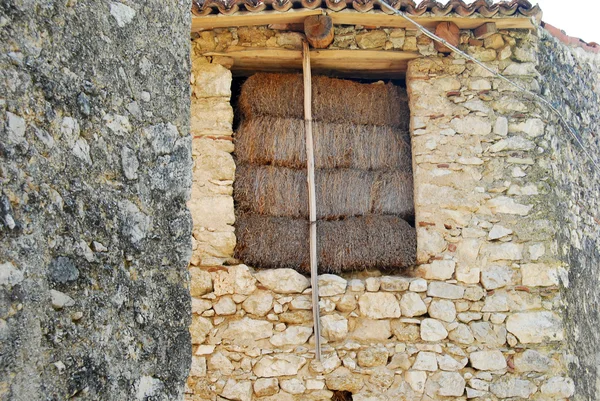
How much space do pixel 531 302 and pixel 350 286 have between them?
1.36 meters

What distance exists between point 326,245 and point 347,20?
175cm

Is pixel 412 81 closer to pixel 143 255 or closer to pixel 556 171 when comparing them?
pixel 556 171

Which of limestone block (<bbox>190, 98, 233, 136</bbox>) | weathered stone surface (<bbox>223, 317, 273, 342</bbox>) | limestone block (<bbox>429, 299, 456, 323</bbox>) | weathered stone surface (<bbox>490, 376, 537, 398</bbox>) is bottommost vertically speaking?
weathered stone surface (<bbox>490, 376, 537, 398</bbox>)

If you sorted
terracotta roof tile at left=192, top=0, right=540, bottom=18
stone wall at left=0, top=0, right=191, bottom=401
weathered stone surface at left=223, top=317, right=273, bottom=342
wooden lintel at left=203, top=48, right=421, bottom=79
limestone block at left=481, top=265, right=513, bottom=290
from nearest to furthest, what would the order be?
1. stone wall at left=0, top=0, right=191, bottom=401
2. terracotta roof tile at left=192, top=0, right=540, bottom=18
3. weathered stone surface at left=223, top=317, right=273, bottom=342
4. limestone block at left=481, top=265, right=513, bottom=290
5. wooden lintel at left=203, top=48, right=421, bottom=79

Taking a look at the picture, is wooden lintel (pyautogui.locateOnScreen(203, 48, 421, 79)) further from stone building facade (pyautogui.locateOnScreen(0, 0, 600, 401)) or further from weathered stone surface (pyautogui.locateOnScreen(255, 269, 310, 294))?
weathered stone surface (pyautogui.locateOnScreen(255, 269, 310, 294))

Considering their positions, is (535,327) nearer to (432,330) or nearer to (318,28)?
(432,330)

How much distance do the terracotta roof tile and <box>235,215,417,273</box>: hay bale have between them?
1582mm

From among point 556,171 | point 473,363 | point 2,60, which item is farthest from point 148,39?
point 556,171

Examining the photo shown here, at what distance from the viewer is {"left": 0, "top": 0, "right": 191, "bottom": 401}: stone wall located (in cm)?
175

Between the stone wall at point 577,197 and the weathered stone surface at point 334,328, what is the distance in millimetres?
1727

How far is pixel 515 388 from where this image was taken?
4848 millimetres

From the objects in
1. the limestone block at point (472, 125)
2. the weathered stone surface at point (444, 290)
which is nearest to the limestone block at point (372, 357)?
the weathered stone surface at point (444, 290)

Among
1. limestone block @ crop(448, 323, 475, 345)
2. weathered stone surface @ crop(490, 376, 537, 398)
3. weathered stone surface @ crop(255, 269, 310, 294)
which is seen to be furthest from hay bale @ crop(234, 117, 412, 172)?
weathered stone surface @ crop(490, 376, 537, 398)

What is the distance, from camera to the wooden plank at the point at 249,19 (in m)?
4.84
